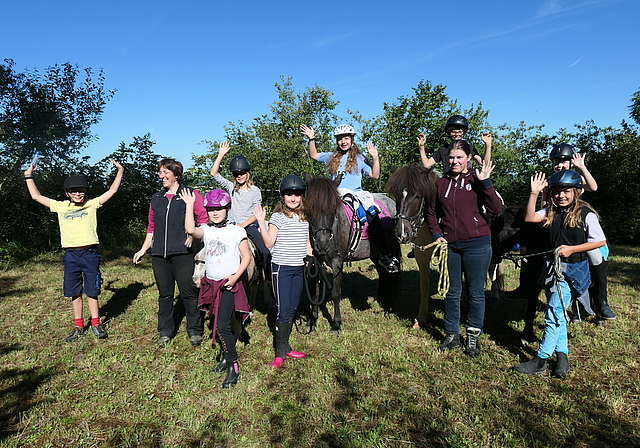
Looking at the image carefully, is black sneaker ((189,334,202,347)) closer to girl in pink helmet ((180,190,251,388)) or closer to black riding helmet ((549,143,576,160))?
girl in pink helmet ((180,190,251,388))

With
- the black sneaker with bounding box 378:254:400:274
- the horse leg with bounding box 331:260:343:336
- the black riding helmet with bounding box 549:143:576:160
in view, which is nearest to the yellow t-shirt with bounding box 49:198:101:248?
the horse leg with bounding box 331:260:343:336

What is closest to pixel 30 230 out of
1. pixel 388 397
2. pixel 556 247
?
pixel 388 397

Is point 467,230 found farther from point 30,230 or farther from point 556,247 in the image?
point 30,230

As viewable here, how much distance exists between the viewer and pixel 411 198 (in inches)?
194

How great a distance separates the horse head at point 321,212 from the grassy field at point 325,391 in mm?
1451

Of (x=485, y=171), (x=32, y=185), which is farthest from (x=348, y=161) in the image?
(x=32, y=185)

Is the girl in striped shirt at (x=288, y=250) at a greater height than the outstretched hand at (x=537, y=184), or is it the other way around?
the outstretched hand at (x=537, y=184)

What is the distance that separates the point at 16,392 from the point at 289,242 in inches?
129

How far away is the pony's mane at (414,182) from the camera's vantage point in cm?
494

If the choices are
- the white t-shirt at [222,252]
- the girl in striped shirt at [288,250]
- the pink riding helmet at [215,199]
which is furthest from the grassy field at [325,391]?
the pink riding helmet at [215,199]

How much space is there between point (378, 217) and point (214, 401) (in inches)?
153

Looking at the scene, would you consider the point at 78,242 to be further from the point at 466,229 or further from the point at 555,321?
the point at 555,321

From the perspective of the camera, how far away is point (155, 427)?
336 centimetres

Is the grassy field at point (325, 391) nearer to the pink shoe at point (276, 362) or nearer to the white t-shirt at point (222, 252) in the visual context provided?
the pink shoe at point (276, 362)
